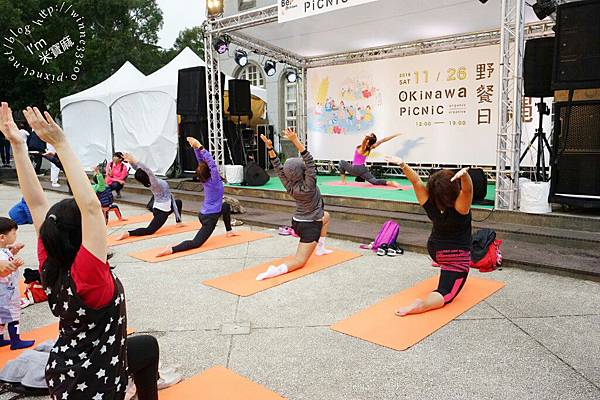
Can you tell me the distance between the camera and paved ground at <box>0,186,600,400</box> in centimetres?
288

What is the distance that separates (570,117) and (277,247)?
A: 432 centimetres

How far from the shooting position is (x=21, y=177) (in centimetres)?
218

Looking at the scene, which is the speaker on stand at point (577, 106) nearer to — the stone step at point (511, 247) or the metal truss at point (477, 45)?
the metal truss at point (477, 45)

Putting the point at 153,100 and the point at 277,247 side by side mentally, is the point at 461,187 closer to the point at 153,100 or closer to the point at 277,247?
the point at 277,247

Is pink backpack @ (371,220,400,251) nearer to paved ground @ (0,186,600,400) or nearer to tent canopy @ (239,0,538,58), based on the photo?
paved ground @ (0,186,600,400)

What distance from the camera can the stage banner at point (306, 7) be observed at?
25.2 ft

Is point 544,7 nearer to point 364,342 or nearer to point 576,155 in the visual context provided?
point 576,155

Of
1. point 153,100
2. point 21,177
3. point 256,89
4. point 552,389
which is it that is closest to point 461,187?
point 552,389

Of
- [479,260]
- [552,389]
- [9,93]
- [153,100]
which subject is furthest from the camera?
[9,93]

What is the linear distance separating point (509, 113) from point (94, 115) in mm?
12942

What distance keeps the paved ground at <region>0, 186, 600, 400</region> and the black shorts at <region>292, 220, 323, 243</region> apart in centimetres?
40

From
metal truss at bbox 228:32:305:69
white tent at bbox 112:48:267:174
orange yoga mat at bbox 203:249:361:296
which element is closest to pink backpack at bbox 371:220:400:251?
orange yoga mat at bbox 203:249:361:296

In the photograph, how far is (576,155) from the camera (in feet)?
21.1

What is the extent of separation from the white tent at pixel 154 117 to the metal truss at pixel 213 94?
1881 millimetres
